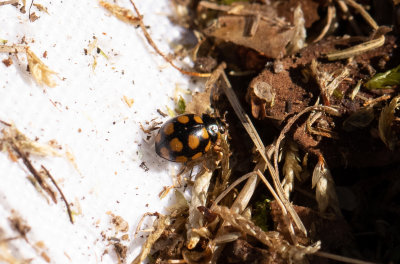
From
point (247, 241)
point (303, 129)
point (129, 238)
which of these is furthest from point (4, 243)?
point (303, 129)

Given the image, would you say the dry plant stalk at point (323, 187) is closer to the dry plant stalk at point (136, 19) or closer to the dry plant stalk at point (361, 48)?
the dry plant stalk at point (361, 48)

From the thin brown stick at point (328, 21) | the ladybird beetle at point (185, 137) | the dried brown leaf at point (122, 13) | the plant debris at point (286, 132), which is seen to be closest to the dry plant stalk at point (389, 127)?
the plant debris at point (286, 132)

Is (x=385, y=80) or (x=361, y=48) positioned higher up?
(x=361, y=48)

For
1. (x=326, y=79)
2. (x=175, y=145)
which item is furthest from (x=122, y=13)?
(x=326, y=79)

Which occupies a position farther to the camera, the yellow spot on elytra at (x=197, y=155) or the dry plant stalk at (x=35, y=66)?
the yellow spot on elytra at (x=197, y=155)

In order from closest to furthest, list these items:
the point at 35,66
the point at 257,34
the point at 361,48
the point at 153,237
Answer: the point at 35,66
the point at 153,237
the point at 361,48
the point at 257,34

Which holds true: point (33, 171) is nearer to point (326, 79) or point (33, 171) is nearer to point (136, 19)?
point (136, 19)

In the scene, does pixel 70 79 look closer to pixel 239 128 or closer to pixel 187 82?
pixel 187 82
